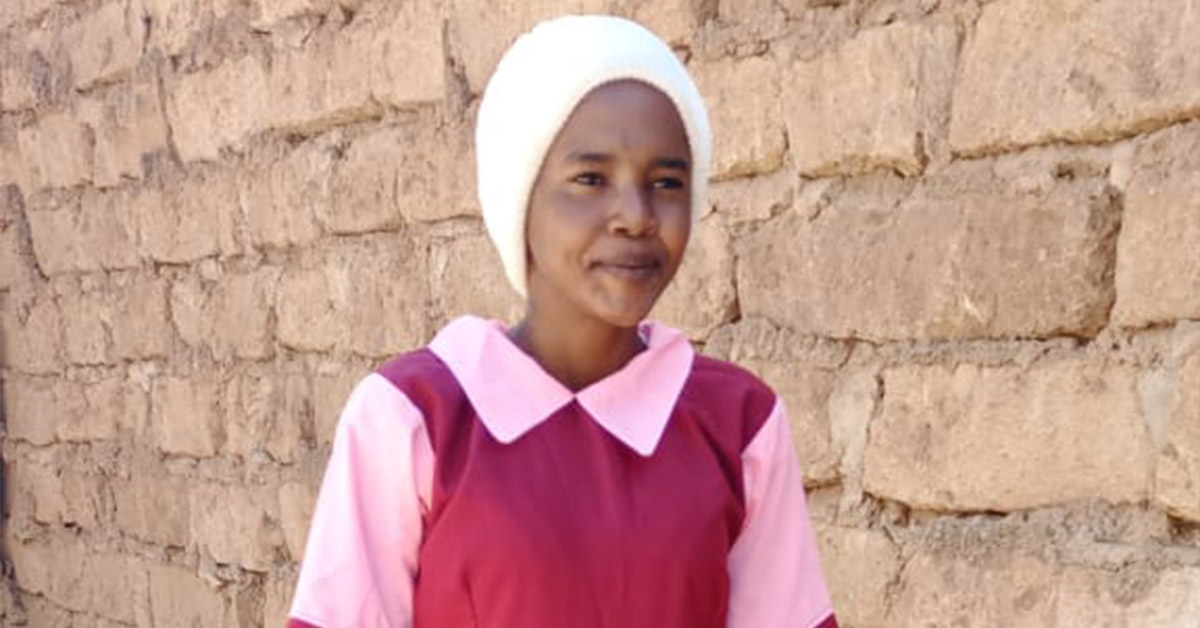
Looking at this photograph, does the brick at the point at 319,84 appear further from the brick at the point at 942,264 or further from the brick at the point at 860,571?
the brick at the point at 860,571

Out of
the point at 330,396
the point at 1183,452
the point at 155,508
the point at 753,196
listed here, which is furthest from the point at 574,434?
the point at 155,508

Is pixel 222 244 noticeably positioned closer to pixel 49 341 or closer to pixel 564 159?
pixel 49 341

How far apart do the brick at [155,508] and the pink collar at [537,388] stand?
129 inches

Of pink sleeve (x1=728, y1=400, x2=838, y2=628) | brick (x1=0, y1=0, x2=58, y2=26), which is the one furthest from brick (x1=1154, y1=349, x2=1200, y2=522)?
brick (x1=0, y1=0, x2=58, y2=26)

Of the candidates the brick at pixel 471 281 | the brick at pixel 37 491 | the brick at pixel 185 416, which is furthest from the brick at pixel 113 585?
the brick at pixel 471 281

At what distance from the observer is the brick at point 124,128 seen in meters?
5.62

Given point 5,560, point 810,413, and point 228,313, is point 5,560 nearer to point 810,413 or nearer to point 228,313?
point 228,313

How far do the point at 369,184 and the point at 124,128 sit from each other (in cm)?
144

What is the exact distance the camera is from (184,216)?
18.0 feet

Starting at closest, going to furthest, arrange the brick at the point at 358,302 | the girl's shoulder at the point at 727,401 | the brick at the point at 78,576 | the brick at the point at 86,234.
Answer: the girl's shoulder at the point at 727,401 < the brick at the point at 358,302 < the brick at the point at 86,234 < the brick at the point at 78,576

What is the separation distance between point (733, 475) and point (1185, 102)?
0.81 m

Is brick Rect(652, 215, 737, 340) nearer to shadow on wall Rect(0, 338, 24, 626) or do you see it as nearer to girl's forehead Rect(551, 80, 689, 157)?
girl's forehead Rect(551, 80, 689, 157)

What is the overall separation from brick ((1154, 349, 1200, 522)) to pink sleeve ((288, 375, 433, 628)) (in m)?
1.04

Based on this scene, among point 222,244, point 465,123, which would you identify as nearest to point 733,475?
point 465,123
